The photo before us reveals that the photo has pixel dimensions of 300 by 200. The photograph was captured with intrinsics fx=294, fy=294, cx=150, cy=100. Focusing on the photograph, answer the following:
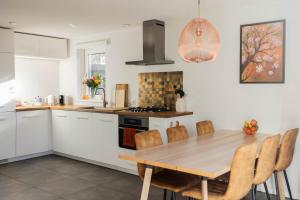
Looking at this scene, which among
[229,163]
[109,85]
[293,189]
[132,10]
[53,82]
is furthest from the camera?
[53,82]

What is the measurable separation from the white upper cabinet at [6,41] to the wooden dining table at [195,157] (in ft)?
11.4

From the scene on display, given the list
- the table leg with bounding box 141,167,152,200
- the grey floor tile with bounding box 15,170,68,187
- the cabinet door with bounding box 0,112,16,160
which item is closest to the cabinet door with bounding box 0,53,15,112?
the cabinet door with bounding box 0,112,16,160

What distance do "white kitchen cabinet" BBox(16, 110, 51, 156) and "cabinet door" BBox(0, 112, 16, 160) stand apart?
0.09 metres

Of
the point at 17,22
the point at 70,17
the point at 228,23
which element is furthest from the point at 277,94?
the point at 17,22

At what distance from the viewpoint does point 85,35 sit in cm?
552

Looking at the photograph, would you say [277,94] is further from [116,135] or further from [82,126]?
[82,126]

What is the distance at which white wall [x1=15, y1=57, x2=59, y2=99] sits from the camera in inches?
217

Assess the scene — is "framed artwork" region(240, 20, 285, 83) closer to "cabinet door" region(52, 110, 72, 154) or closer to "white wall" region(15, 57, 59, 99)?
"cabinet door" region(52, 110, 72, 154)

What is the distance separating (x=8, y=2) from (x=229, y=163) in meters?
3.01

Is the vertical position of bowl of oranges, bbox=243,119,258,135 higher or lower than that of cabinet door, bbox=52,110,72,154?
higher

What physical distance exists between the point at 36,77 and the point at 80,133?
1678 mm

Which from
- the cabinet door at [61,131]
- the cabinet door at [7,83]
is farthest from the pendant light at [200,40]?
the cabinet door at [7,83]

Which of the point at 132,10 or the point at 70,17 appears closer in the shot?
the point at 132,10

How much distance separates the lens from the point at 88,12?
385 centimetres
